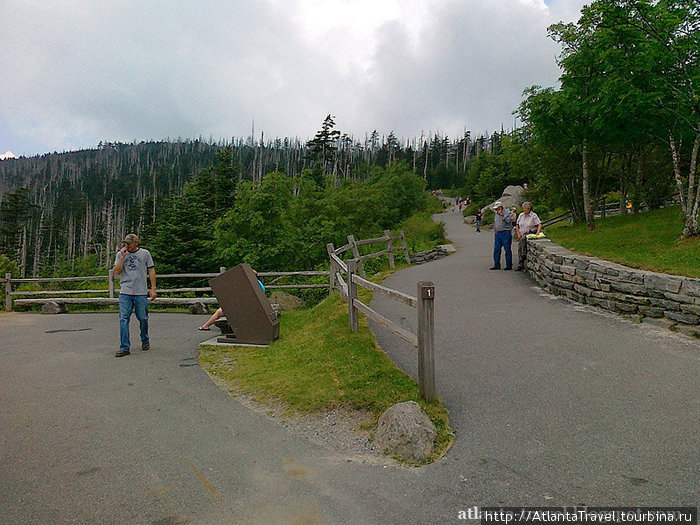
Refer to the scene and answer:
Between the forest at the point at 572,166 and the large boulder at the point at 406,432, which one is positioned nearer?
the large boulder at the point at 406,432

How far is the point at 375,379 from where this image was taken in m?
4.85

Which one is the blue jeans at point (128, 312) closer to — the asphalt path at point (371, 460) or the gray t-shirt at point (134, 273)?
the gray t-shirt at point (134, 273)

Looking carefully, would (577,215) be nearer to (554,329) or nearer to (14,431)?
(554,329)

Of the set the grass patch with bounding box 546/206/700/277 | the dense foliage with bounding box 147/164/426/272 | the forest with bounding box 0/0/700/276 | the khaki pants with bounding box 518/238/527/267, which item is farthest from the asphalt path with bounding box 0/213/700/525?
the dense foliage with bounding box 147/164/426/272

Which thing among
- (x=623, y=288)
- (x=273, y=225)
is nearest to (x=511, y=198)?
(x=273, y=225)

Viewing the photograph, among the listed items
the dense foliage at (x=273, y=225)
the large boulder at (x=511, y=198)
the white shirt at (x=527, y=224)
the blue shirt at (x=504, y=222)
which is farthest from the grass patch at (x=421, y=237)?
the large boulder at (x=511, y=198)

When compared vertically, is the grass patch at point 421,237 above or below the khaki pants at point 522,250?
above

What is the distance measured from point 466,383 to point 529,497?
205 cm

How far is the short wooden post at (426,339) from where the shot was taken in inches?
164

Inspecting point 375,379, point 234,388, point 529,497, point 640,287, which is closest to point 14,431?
point 234,388

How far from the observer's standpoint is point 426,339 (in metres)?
4.25

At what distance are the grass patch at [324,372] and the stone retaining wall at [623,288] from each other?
4.26m

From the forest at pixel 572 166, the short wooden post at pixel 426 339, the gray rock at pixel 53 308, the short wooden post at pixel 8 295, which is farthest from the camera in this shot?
the short wooden post at pixel 8 295

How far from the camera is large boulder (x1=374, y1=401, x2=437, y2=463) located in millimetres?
3568
